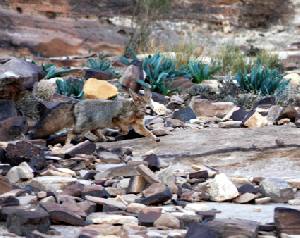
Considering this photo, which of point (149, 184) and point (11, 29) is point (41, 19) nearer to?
point (11, 29)

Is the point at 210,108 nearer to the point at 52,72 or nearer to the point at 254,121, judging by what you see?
the point at 254,121

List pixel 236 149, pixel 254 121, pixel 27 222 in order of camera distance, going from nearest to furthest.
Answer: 1. pixel 27 222
2. pixel 236 149
3. pixel 254 121

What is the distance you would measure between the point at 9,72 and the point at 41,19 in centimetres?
1079

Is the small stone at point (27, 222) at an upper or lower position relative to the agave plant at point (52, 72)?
upper

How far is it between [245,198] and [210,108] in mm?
3884

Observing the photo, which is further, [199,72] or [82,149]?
[199,72]

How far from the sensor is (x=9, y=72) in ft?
21.6

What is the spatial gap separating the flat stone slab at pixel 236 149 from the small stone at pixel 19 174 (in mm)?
1294

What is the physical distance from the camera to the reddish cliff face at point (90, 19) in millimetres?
15953

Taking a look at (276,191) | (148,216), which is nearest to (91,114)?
(276,191)

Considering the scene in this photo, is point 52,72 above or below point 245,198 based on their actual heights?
below

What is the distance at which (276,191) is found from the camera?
4.02 metres

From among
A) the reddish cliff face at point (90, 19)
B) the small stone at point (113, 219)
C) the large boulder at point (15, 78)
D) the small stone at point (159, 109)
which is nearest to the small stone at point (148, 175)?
the small stone at point (113, 219)

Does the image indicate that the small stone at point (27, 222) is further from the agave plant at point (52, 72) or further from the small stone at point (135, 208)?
the agave plant at point (52, 72)
